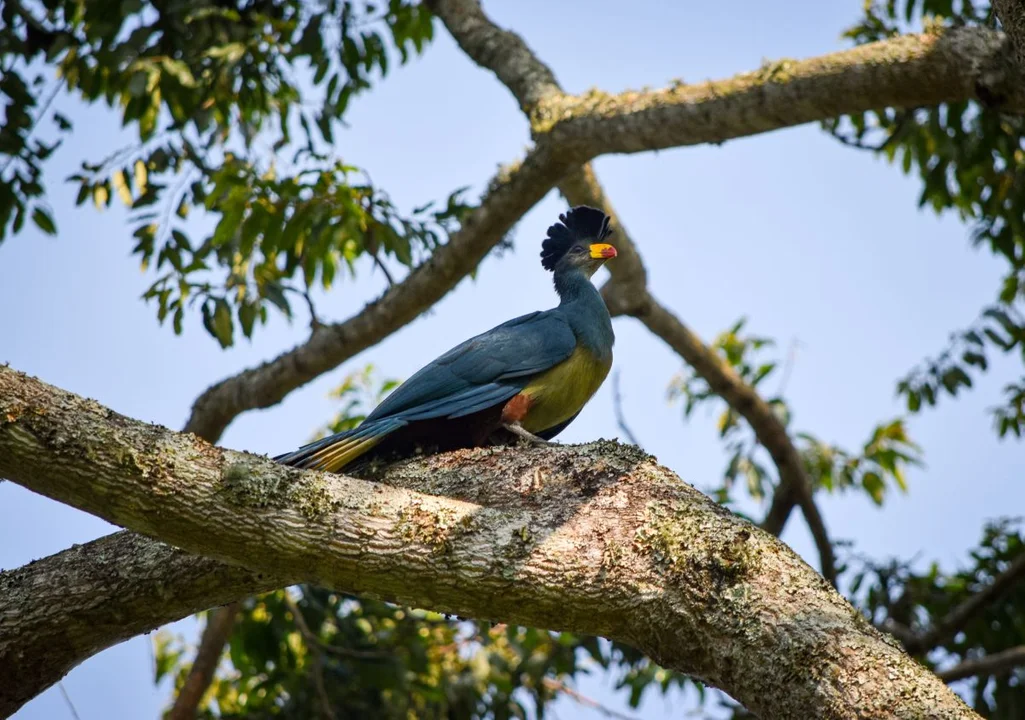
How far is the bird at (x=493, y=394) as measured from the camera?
13.0ft

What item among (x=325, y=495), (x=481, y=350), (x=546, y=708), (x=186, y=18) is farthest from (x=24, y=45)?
(x=546, y=708)

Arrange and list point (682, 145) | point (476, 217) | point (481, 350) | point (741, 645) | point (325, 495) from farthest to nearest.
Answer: point (476, 217) < point (682, 145) < point (481, 350) < point (325, 495) < point (741, 645)

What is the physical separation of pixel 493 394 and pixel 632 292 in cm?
241

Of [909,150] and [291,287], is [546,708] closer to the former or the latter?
[291,287]

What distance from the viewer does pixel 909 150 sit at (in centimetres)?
702

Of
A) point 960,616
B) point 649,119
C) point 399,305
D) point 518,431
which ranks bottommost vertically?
point 518,431

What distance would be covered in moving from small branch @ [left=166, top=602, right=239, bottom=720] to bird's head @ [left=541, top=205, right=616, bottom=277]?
2331mm

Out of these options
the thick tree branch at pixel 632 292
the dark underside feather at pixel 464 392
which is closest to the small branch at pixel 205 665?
the dark underside feather at pixel 464 392

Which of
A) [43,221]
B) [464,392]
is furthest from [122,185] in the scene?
[464,392]

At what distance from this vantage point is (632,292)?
256 inches

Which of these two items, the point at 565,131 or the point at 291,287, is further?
the point at 291,287

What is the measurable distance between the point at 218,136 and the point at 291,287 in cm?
163

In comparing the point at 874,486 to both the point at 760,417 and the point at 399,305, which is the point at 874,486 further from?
the point at 399,305

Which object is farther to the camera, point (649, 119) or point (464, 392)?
point (649, 119)
